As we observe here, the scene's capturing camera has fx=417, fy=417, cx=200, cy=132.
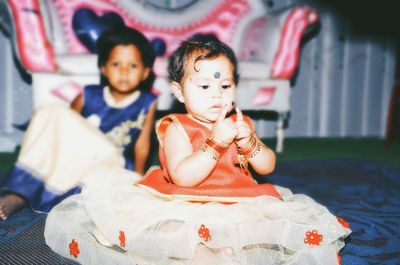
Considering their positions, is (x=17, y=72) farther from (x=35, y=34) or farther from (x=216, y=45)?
(x=216, y=45)

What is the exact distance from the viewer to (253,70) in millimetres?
2365

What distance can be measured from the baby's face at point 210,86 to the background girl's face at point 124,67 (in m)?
0.66

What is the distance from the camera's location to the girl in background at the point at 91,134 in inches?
52.5

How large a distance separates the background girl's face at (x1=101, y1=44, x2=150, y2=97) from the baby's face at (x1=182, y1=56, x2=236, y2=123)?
0.66 m

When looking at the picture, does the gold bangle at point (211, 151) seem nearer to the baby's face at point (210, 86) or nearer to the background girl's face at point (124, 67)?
the baby's face at point (210, 86)

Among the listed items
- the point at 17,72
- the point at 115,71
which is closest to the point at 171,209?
the point at 115,71


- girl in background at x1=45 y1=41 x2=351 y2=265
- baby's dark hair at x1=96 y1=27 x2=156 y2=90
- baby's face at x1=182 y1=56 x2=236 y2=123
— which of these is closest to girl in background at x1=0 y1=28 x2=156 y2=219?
baby's dark hair at x1=96 y1=27 x2=156 y2=90

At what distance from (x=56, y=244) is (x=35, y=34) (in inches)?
49.6

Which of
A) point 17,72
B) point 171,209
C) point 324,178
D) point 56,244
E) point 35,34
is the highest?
point 35,34

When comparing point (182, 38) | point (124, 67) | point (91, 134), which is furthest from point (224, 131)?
point (182, 38)

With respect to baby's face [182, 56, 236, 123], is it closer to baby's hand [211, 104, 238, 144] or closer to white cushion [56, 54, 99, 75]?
baby's hand [211, 104, 238, 144]

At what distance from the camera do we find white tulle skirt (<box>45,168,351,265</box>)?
83 cm

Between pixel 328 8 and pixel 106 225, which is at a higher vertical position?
pixel 328 8

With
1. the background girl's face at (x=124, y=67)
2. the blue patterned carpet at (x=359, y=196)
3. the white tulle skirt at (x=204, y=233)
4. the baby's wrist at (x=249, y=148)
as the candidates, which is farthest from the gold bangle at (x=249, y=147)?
the background girl's face at (x=124, y=67)
